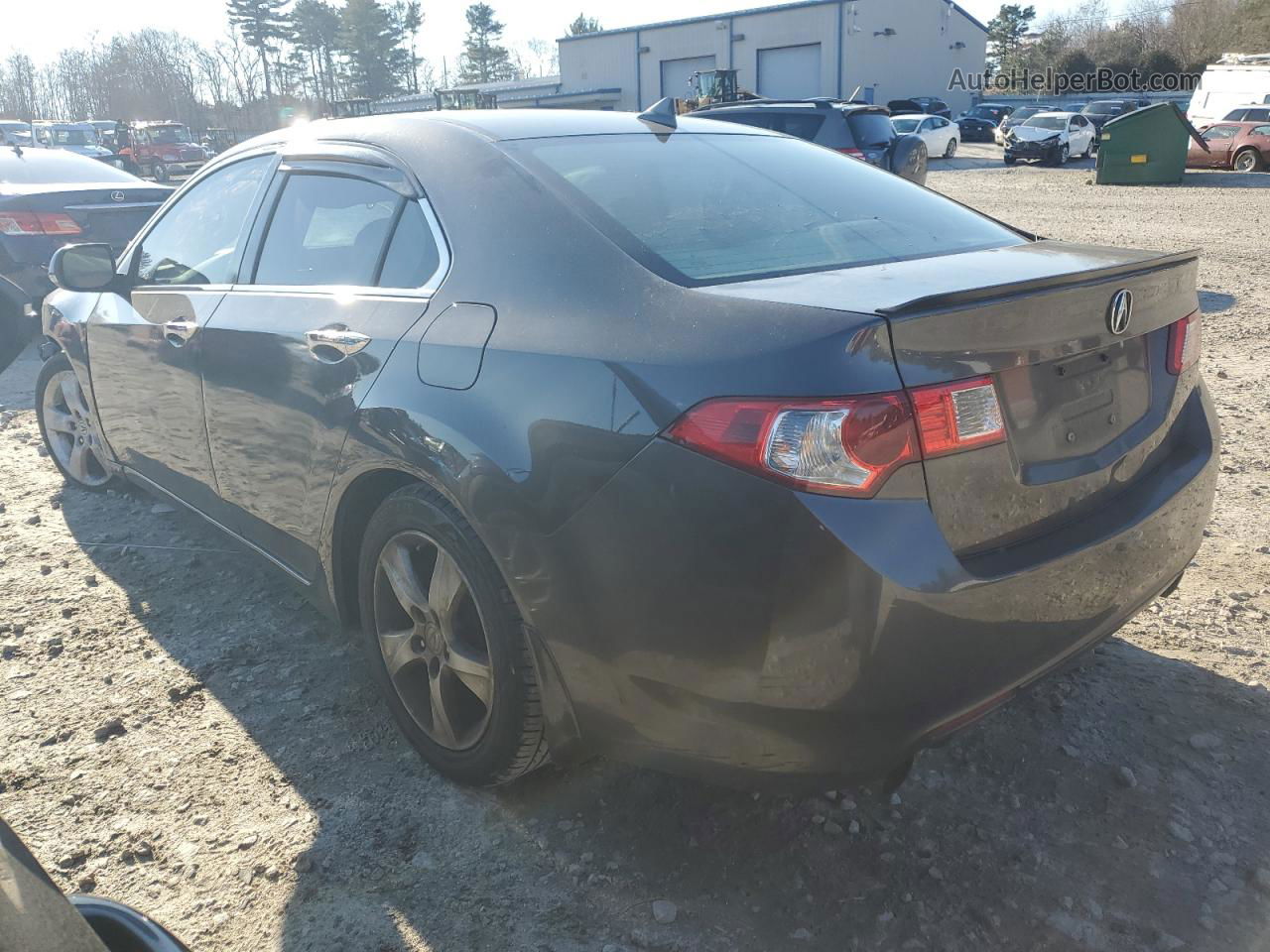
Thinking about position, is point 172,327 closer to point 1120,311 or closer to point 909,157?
point 1120,311

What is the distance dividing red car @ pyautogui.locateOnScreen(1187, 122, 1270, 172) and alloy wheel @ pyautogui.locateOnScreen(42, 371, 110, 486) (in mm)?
25408

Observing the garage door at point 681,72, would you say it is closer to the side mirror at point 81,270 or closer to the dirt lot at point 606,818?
the side mirror at point 81,270

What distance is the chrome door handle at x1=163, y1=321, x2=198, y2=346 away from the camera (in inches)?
128

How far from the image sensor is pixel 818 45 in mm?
50688

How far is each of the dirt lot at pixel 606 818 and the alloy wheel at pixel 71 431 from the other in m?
1.29

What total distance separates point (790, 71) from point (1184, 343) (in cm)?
5404

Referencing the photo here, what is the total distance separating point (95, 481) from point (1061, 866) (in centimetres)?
439

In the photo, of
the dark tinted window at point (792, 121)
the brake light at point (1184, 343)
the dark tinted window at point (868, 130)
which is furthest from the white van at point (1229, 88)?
the brake light at point (1184, 343)

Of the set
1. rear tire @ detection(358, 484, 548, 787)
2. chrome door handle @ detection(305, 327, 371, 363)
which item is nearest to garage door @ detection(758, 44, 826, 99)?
chrome door handle @ detection(305, 327, 371, 363)

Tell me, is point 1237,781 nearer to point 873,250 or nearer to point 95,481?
point 873,250

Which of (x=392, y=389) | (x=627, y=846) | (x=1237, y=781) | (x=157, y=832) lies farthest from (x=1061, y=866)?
(x=157, y=832)

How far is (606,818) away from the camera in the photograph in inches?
96.8

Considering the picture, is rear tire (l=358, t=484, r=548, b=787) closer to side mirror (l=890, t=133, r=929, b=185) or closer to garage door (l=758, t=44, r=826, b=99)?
side mirror (l=890, t=133, r=929, b=185)

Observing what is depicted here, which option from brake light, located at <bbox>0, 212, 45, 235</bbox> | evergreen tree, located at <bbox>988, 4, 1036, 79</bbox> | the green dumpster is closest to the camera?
brake light, located at <bbox>0, 212, 45, 235</bbox>
